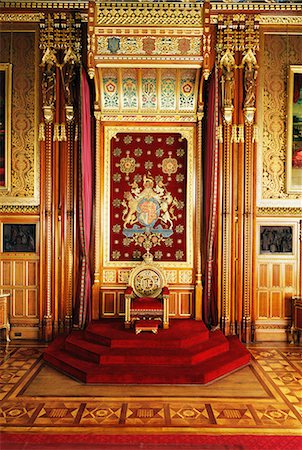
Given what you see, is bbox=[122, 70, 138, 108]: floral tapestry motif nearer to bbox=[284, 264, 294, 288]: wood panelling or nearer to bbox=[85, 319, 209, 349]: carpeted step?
bbox=[85, 319, 209, 349]: carpeted step

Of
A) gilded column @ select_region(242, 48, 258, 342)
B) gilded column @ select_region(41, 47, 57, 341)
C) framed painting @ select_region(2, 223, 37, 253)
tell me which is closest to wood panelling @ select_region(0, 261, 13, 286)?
framed painting @ select_region(2, 223, 37, 253)

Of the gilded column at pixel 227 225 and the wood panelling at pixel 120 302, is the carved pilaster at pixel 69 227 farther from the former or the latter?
the gilded column at pixel 227 225

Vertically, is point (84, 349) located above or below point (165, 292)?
below

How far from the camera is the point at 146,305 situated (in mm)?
6586

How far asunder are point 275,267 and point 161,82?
3481 mm

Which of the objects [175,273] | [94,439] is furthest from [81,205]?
[94,439]

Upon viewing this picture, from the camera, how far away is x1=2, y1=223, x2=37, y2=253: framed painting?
7406mm

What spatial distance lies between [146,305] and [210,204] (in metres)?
1.85

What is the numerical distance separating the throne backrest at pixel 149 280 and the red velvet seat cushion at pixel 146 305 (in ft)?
0.94

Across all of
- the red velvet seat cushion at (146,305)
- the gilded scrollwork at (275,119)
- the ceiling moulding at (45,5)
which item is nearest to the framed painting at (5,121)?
the ceiling moulding at (45,5)

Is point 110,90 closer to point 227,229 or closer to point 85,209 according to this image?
point 85,209

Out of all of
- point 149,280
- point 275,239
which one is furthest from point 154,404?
point 275,239

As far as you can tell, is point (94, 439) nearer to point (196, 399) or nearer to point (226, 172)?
point (196, 399)

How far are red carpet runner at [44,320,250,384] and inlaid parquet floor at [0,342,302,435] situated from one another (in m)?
0.14
